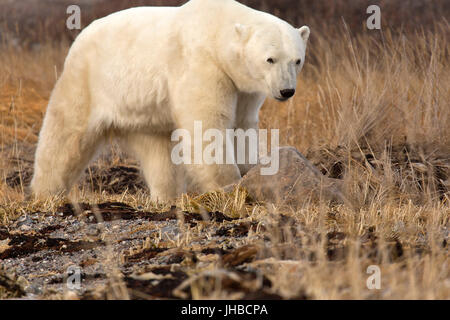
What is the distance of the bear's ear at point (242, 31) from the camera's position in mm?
5270

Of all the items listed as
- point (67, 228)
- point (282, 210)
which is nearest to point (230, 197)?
point (282, 210)

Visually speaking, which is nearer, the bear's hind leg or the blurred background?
the bear's hind leg

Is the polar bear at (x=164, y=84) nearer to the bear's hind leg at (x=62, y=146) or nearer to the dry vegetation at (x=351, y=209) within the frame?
the bear's hind leg at (x=62, y=146)

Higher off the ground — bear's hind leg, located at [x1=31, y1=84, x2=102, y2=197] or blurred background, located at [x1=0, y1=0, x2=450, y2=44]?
blurred background, located at [x1=0, y1=0, x2=450, y2=44]

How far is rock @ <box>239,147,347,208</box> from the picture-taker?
16.1ft

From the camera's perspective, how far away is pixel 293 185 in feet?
16.4

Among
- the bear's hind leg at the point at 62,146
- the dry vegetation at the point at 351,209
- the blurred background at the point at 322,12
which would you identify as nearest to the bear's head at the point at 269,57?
the dry vegetation at the point at 351,209

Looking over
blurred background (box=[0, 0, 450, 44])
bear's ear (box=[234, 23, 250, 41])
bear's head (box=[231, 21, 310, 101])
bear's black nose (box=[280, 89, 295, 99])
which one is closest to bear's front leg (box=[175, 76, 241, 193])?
bear's head (box=[231, 21, 310, 101])

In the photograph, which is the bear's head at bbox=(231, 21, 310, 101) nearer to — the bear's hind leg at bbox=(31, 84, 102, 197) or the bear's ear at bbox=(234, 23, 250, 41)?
the bear's ear at bbox=(234, 23, 250, 41)

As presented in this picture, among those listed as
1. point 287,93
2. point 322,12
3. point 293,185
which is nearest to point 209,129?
point 287,93

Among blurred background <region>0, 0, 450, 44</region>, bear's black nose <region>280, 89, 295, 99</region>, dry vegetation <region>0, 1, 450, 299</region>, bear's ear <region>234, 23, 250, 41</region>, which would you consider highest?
blurred background <region>0, 0, 450, 44</region>

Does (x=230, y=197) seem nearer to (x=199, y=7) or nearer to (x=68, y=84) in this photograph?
(x=199, y=7)

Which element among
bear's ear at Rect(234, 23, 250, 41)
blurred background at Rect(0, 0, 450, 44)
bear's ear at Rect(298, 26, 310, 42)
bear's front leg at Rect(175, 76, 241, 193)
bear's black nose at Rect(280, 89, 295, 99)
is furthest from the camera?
blurred background at Rect(0, 0, 450, 44)
